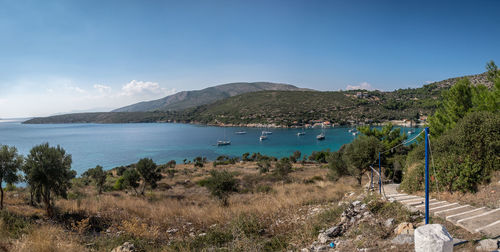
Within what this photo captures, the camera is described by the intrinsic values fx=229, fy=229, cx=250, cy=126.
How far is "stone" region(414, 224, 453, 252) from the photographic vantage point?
8.18ft

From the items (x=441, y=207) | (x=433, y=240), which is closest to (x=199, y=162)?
(x=441, y=207)

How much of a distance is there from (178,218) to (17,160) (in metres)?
8.41

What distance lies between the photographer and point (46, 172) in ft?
31.0

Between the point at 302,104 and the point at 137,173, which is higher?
the point at 302,104

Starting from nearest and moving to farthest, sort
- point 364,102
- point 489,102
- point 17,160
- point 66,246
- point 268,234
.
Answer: point 66,246 < point 268,234 < point 17,160 < point 489,102 < point 364,102

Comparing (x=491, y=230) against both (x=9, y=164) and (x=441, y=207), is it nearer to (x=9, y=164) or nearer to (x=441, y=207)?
(x=441, y=207)

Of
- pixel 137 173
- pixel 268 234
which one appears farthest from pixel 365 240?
pixel 137 173

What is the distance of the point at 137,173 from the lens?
1817cm

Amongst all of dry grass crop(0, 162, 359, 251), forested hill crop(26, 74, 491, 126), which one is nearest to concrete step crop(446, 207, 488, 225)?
dry grass crop(0, 162, 359, 251)

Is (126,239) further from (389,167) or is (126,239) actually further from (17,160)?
(389,167)

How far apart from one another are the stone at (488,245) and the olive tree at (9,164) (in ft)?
48.4

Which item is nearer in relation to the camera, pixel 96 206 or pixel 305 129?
pixel 96 206

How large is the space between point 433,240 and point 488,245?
1.71 metres

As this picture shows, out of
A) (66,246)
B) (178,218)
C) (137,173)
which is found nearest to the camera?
(66,246)
